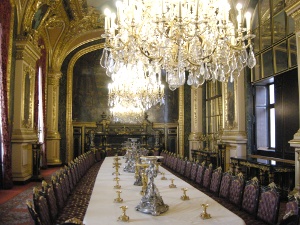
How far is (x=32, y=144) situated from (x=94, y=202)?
6.14m

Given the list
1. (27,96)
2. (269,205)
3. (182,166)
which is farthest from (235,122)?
(27,96)

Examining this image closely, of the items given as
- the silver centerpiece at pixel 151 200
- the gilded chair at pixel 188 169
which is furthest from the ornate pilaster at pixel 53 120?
the silver centerpiece at pixel 151 200

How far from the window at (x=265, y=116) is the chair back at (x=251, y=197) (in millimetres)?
4844

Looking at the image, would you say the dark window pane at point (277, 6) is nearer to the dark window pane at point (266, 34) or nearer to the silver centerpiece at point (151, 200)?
the dark window pane at point (266, 34)

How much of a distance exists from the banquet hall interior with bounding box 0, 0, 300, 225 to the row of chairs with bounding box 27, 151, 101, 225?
0.02 meters

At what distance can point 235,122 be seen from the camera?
340 inches

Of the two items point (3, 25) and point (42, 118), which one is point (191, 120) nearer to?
point (42, 118)

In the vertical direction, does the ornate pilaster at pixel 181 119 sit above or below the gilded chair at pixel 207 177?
above

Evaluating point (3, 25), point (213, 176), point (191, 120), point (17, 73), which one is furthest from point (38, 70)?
point (213, 176)

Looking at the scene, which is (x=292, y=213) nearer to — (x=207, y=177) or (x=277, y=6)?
(x=207, y=177)

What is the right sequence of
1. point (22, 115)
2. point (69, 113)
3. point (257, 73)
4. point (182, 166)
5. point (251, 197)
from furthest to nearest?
point (69, 113) → point (22, 115) → point (257, 73) → point (182, 166) → point (251, 197)

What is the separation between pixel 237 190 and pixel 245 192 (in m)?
0.20

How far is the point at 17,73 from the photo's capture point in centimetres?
834

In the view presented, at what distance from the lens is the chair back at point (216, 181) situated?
15.3ft
